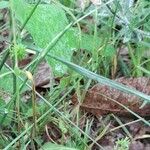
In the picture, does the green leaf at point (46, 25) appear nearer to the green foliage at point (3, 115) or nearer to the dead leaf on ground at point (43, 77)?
the green foliage at point (3, 115)

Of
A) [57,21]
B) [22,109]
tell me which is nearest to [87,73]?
[57,21]

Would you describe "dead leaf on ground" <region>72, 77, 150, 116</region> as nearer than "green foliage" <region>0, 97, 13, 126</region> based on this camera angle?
No

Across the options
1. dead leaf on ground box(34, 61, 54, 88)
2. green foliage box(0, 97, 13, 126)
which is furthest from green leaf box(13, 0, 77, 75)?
dead leaf on ground box(34, 61, 54, 88)

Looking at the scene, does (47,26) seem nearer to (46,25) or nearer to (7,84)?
(46,25)

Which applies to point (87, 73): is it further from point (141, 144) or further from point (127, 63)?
Result: point (127, 63)

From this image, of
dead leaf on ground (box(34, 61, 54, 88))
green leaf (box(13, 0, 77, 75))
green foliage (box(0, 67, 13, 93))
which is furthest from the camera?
dead leaf on ground (box(34, 61, 54, 88))

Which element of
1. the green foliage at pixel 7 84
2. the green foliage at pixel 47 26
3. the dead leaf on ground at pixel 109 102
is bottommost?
the dead leaf on ground at pixel 109 102

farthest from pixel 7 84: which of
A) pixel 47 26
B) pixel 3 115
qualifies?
pixel 47 26

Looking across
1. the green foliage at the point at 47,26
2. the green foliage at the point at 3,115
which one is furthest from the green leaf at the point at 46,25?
the green foliage at the point at 3,115

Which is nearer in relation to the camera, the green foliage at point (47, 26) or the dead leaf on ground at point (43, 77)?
the green foliage at point (47, 26)

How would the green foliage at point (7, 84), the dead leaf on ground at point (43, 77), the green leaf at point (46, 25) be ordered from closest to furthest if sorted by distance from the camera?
the green leaf at point (46, 25) → the green foliage at point (7, 84) → the dead leaf on ground at point (43, 77)

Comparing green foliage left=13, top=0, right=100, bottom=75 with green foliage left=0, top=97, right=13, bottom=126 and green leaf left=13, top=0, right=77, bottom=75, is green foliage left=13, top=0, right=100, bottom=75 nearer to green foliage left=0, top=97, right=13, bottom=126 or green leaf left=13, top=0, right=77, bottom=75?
green leaf left=13, top=0, right=77, bottom=75
